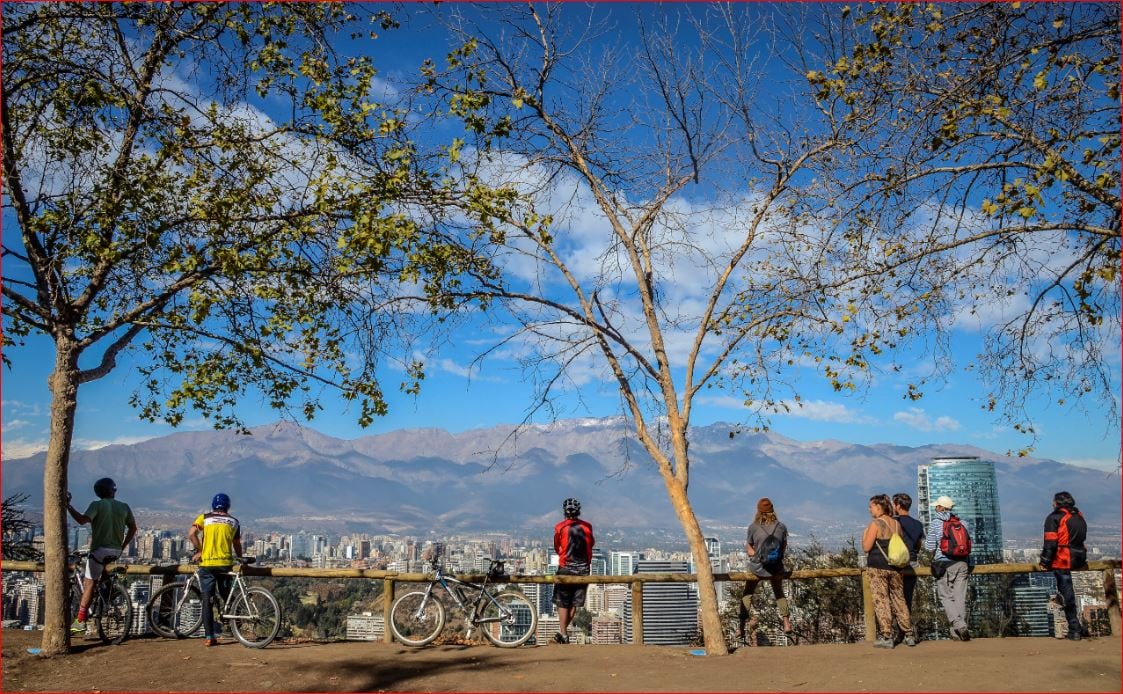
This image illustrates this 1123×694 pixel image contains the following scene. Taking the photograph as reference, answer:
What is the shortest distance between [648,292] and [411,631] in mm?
5935

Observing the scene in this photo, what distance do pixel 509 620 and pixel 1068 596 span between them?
312 inches

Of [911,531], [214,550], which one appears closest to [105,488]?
[214,550]

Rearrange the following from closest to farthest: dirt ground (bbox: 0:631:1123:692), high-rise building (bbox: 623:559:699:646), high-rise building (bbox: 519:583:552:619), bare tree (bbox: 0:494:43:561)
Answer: dirt ground (bbox: 0:631:1123:692) → high-rise building (bbox: 519:583:552:619) → high-rise building (bbox: 623:559:699:646) → bare tree (bbox: 0:494:43:561)

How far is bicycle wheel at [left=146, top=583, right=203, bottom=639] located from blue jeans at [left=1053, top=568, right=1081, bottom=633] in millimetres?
12129

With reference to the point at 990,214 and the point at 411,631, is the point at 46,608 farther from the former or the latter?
the point at 990,214

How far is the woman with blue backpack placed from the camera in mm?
11422

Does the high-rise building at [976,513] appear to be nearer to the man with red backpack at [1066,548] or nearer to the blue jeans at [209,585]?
the man with red backpack at [1066,548]

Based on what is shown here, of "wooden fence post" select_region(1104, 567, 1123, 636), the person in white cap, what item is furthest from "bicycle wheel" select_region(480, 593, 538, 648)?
"wooden fence post" select_region(1104, 567, 1123, 636)

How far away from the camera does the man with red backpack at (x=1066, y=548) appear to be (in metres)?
11.3

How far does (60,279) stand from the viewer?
10.5 metres

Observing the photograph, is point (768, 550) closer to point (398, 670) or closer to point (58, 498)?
point (398, 670)

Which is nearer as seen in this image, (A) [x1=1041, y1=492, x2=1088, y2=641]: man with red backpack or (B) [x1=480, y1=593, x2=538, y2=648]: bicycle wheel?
(A) [x1=1041, y1=492, x2=1088, y2=641]: man with red backpack

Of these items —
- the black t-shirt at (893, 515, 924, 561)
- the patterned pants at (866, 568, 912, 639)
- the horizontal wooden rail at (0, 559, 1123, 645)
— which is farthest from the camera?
the horizontal wooden rail at (0, 559, 1123, 645)

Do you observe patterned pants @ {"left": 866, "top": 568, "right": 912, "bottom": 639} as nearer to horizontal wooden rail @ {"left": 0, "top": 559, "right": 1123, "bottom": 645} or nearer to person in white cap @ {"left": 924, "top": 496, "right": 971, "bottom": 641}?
horizontal wooden rail @ {"left": 0, "top": 559, "right": 1123, "bottom": 645}
